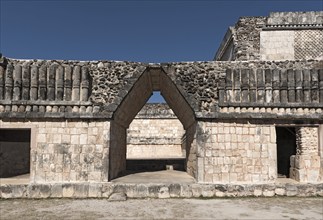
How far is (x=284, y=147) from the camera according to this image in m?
10.5

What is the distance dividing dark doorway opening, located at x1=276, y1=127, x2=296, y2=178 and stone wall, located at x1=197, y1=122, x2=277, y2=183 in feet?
10.5

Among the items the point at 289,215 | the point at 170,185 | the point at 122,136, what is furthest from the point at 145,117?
the point at 289,215

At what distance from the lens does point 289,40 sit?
44.2ft

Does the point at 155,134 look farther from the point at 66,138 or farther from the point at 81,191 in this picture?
the point at 81,191

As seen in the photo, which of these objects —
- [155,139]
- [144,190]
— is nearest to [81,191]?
[144,190]

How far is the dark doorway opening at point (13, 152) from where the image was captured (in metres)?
10.4

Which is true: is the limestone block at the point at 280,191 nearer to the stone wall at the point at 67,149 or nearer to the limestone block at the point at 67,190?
the stone wall at the point at 67,149

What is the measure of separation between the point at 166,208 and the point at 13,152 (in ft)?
24.6

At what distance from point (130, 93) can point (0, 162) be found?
5.74 m

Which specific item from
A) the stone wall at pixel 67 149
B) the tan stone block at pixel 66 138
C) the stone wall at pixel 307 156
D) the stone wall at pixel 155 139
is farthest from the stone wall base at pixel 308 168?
the stone wall at pixel 155 139

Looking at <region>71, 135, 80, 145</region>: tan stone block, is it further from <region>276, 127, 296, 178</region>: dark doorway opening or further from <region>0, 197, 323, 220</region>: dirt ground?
<region>276, 127, 296, 178</region>: dark doorway opening

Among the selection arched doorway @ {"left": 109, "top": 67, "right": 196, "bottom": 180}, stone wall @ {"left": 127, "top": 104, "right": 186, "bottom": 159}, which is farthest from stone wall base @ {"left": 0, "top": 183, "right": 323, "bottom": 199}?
stone wall @ {"left": 127, "top": 104, "right": 186, "bottom": 159}

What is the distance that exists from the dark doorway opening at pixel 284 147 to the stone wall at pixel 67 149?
646 centimetres

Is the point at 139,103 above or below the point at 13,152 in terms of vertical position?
above
